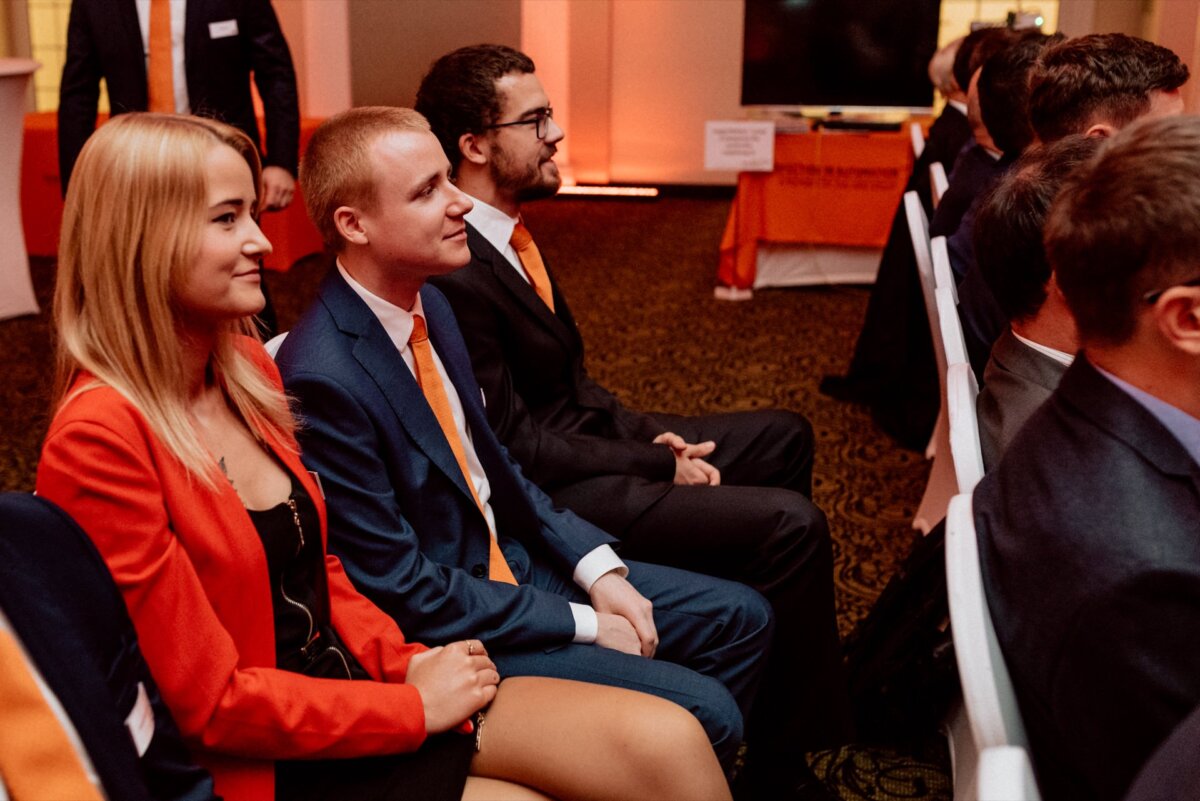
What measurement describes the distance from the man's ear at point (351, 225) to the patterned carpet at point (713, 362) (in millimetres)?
989

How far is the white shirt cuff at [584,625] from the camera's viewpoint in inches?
69.2

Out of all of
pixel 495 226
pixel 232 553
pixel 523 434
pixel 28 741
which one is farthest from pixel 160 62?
pixel 28 741

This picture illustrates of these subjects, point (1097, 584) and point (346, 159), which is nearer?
point (1097, 584)

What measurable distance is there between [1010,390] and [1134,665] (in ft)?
2.60

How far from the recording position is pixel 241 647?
138 cm

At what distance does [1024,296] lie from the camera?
1.78m

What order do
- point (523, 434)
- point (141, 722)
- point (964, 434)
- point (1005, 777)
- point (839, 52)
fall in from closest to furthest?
point (1005, 777), point (141, 722), point (964, 434), point (523, 434), point (839, 52)

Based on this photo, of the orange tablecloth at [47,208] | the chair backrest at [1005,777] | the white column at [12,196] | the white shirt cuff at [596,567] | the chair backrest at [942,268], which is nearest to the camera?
the chair backrest at [1005,777]

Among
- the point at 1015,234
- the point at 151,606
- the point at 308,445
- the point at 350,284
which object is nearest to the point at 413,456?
the point at 308,445

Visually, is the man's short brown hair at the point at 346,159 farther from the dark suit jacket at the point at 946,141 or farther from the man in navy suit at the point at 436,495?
the dark suit jacket at the point at 946,141

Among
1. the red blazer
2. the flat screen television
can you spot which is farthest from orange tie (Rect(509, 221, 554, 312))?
the flat screen television

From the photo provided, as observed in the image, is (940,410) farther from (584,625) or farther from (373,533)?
(373,533)

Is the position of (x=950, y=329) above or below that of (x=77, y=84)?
below

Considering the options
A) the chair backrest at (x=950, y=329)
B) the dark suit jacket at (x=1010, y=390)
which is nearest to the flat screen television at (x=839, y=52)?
the chair backrest at (x=950, y=329)
